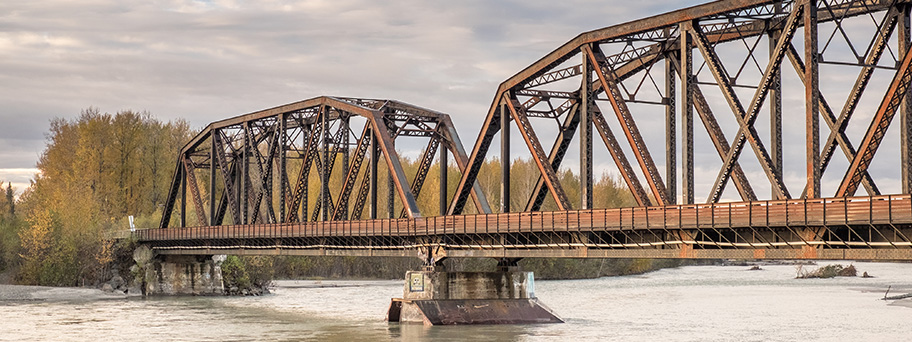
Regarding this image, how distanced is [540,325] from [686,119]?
13593mm

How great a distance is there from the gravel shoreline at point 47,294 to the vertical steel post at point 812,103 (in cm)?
5669

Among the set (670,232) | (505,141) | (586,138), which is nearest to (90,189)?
(505,141)

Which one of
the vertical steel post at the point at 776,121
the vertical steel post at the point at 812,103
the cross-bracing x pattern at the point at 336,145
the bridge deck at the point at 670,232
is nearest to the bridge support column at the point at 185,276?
the cross-bracing x pattern at the point at 336,145

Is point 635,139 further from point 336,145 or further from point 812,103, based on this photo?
point 336,145

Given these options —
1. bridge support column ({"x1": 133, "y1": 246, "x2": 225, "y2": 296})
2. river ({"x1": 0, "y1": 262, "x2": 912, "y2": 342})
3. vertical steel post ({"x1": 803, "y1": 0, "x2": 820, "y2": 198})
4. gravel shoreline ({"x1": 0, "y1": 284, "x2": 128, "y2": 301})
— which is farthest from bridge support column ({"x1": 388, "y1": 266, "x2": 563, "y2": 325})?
bridge support column ({"x1": 133, "y1": 246, "x2": 225, "y2": 296})

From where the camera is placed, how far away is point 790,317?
57.6m

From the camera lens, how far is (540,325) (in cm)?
4959

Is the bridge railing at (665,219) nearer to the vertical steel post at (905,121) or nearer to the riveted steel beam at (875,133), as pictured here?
the riveted steel beam at (875,133)

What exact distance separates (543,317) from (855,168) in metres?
21.0

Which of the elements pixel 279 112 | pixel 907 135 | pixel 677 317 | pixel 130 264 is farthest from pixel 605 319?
pixel 130 264

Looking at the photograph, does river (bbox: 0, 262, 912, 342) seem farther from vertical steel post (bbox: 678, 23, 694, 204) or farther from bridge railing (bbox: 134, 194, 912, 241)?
vertical steel post (bbox: 678, 23, 694, 204)

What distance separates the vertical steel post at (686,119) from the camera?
40562mm

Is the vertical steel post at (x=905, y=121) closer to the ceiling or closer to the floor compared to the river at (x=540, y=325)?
closer to the ceiling

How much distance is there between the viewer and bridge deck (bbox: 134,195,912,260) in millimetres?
30922
